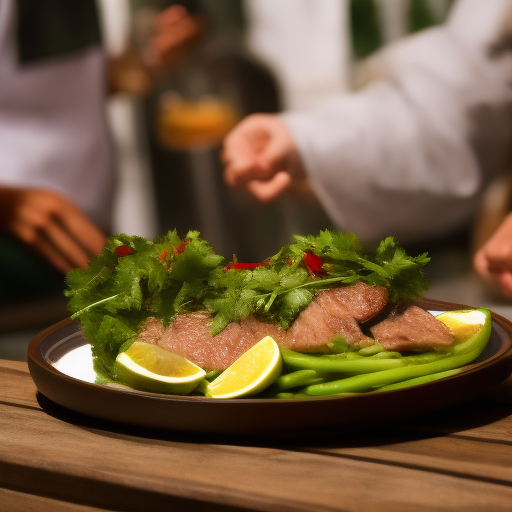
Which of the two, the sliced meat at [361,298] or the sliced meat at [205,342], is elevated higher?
the sliced meat at [361,298]

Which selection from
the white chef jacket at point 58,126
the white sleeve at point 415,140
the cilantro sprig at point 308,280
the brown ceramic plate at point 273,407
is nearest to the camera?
the brown ceramic plate at point 273,407

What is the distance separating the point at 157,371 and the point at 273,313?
0.69 ft

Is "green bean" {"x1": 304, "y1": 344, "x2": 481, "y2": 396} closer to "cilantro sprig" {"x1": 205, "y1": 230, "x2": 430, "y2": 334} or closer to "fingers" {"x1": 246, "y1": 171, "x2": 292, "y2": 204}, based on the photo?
"cilantro sprig" {"x1": 205, "y1": 230, "x2": 430, "y2": 334}

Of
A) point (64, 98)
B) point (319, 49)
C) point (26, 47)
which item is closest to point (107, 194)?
point (64, 98)

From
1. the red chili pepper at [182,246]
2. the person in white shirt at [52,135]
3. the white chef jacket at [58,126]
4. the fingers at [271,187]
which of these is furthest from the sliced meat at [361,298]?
the white chef jacket at [58,126]

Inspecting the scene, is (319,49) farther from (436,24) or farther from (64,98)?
(64,98)

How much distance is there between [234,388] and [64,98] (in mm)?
2496

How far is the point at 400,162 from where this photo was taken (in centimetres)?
283

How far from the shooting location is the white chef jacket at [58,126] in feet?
9.87

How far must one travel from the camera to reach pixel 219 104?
317 cm

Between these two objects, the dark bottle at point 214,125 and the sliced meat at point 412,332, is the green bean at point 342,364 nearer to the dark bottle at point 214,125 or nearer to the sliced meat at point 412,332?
the sliced meat at point 412,332

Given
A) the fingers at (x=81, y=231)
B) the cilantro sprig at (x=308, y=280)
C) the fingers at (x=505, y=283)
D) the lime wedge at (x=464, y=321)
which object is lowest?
the fingers at (x=505, y=283)

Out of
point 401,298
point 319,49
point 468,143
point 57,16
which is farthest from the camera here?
point 57,16

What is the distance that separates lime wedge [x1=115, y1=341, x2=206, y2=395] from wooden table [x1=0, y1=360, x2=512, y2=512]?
0.21 feet
